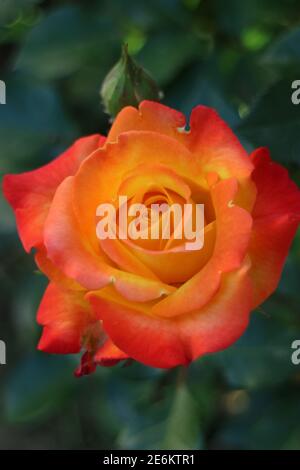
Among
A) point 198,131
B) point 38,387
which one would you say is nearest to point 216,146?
point 198,131

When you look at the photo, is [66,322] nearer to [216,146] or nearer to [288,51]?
[216,146]

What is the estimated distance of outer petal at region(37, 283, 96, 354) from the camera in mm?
680

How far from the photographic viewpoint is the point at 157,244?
636 millimetres

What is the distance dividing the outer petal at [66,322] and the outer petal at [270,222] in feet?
0.53

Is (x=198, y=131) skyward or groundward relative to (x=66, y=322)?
skyward

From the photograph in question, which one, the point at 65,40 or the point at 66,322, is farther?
the point at 65,40

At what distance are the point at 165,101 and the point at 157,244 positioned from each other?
0.51 m

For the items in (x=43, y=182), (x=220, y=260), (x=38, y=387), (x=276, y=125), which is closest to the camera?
(x=220, y=260)

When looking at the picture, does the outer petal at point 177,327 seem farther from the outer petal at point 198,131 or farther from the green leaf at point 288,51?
the green leaf at point 288,51

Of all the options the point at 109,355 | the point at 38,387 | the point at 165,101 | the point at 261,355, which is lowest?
the point at 38,387

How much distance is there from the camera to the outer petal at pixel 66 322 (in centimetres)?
68

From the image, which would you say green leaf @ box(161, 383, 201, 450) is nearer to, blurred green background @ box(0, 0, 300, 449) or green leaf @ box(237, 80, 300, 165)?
blurred green background @ box(0, 0, 300, 449)

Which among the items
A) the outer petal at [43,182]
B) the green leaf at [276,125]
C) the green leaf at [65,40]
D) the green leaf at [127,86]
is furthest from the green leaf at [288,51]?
the green leaf at [65,40]

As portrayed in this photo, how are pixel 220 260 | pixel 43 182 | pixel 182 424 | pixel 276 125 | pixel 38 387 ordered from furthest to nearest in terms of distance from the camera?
pixel 38 387 → pixel 182 424 → pixel 276 125 → pixel 43 182 → pixel 220 260
